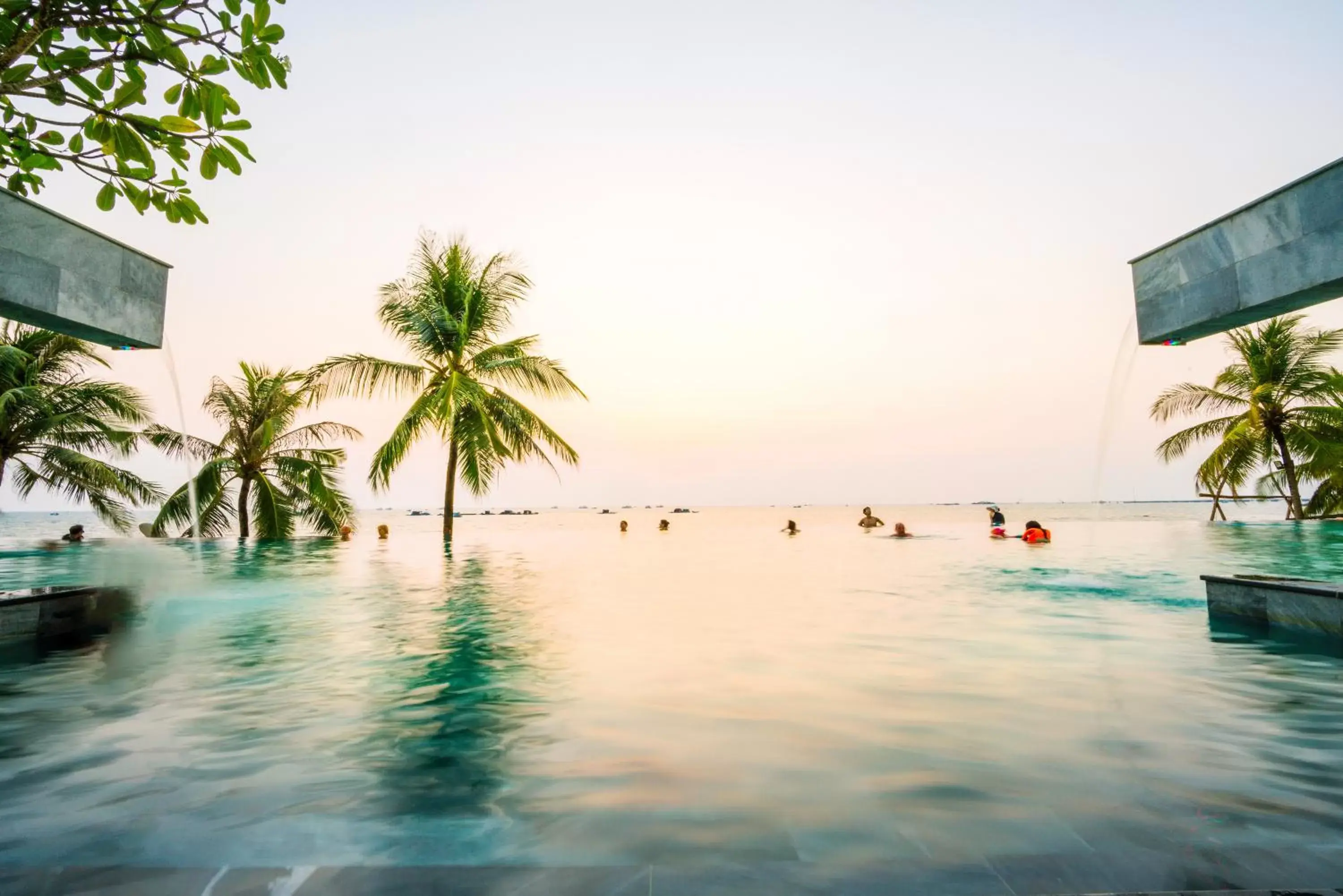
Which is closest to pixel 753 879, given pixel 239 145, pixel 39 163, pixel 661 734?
pixel 661 734

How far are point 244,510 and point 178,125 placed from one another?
2042 cm

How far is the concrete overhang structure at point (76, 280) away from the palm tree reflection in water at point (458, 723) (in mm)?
3870

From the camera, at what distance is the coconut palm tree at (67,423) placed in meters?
15.3

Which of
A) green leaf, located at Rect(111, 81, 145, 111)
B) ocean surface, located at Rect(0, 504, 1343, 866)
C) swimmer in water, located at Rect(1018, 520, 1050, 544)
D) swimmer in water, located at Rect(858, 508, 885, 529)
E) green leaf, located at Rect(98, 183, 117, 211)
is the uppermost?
green leaf, located at Rect(111, 81, 145, 111)

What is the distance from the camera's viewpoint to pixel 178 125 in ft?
9.53

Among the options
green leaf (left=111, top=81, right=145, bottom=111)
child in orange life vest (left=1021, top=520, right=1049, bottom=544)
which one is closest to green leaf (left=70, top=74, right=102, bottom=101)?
green leaf (left=111, top=81, right=145, bottom=111)

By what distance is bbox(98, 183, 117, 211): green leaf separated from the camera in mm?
3086

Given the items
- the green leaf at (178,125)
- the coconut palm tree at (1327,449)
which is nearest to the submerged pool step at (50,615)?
the green leaf at (178,125)

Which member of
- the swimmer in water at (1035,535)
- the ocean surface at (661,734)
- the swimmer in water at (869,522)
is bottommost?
the ocean surface at (661,734)

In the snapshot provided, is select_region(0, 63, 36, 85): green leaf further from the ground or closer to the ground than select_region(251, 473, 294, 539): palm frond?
further from the ground

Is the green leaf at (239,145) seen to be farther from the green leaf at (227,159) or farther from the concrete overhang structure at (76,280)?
the concrete overhang structure at (76,280)

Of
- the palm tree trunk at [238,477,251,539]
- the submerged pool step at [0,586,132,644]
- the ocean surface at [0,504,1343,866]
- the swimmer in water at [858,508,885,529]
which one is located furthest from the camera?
the swimmer in water at [858,508,885,529]

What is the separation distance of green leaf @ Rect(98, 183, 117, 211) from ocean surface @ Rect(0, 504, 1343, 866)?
2.49 meters

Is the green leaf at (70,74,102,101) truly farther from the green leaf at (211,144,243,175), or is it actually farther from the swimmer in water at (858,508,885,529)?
the swimmer in water at (858,508,885,529)
